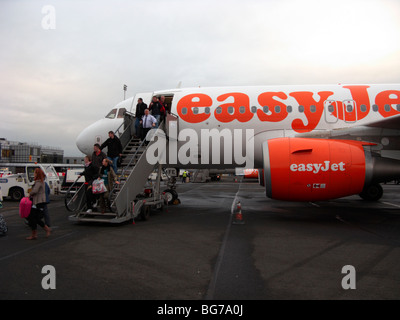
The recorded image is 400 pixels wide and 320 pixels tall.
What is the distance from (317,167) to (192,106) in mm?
5204

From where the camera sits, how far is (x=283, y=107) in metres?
10.5

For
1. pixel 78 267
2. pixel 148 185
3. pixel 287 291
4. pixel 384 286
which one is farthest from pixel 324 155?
pixel 78 267

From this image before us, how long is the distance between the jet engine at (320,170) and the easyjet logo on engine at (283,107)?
2.09 metres

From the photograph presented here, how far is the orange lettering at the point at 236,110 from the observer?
10.6 metres

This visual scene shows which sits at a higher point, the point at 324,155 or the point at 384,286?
the point at 324,155

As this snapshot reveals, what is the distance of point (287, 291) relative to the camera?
3.83m

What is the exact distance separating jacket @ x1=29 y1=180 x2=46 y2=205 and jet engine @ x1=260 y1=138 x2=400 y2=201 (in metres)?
5.92

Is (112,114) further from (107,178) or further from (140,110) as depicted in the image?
(107,178)

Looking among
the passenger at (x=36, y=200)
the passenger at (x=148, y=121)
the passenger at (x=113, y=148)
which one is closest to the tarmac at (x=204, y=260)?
the passenger at (x=36, y=200)

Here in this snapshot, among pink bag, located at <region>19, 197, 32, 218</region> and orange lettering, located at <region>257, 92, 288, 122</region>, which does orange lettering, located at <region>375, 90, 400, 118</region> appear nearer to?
orange lettering, located at <region>257, 92, 288, 122</region>

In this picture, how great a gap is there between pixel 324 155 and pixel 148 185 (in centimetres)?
617

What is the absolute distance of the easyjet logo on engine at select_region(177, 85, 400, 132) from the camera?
10258mm

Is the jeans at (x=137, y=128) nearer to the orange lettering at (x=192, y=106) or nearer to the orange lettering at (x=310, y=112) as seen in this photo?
the orange lettering at (x=192, y=106)
